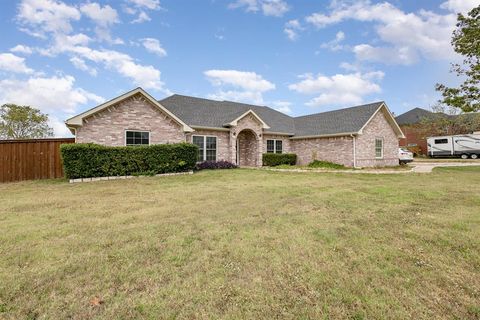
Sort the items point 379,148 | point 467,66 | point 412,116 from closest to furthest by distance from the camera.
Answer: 1. point 467,66
2. point 379,148
3. point 412,116

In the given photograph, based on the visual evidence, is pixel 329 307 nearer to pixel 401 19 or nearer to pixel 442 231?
pixel 442 231

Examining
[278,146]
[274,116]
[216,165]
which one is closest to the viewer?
[216,165]

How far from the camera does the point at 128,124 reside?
520 inches

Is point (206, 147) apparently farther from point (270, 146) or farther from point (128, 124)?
point (270, 146)

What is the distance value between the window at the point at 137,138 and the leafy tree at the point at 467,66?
65.9 feet

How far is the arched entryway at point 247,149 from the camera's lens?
19500 millimetres

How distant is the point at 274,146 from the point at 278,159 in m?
1.39

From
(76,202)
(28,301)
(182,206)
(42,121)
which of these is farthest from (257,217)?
(42,121)

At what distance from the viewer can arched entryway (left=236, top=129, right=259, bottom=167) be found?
768 inches

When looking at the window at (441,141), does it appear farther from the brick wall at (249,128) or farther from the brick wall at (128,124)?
the brick wall at (128,124)

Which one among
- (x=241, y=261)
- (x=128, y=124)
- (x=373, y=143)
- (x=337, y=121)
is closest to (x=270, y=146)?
(x=337, y=121)

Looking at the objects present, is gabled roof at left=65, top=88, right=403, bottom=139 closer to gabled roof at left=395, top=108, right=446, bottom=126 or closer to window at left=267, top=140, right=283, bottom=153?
window at left=267, top=140, right=283, bottom=153

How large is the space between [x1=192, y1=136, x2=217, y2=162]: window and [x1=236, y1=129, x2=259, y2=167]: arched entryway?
3.17 m

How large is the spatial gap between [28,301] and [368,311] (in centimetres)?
332
